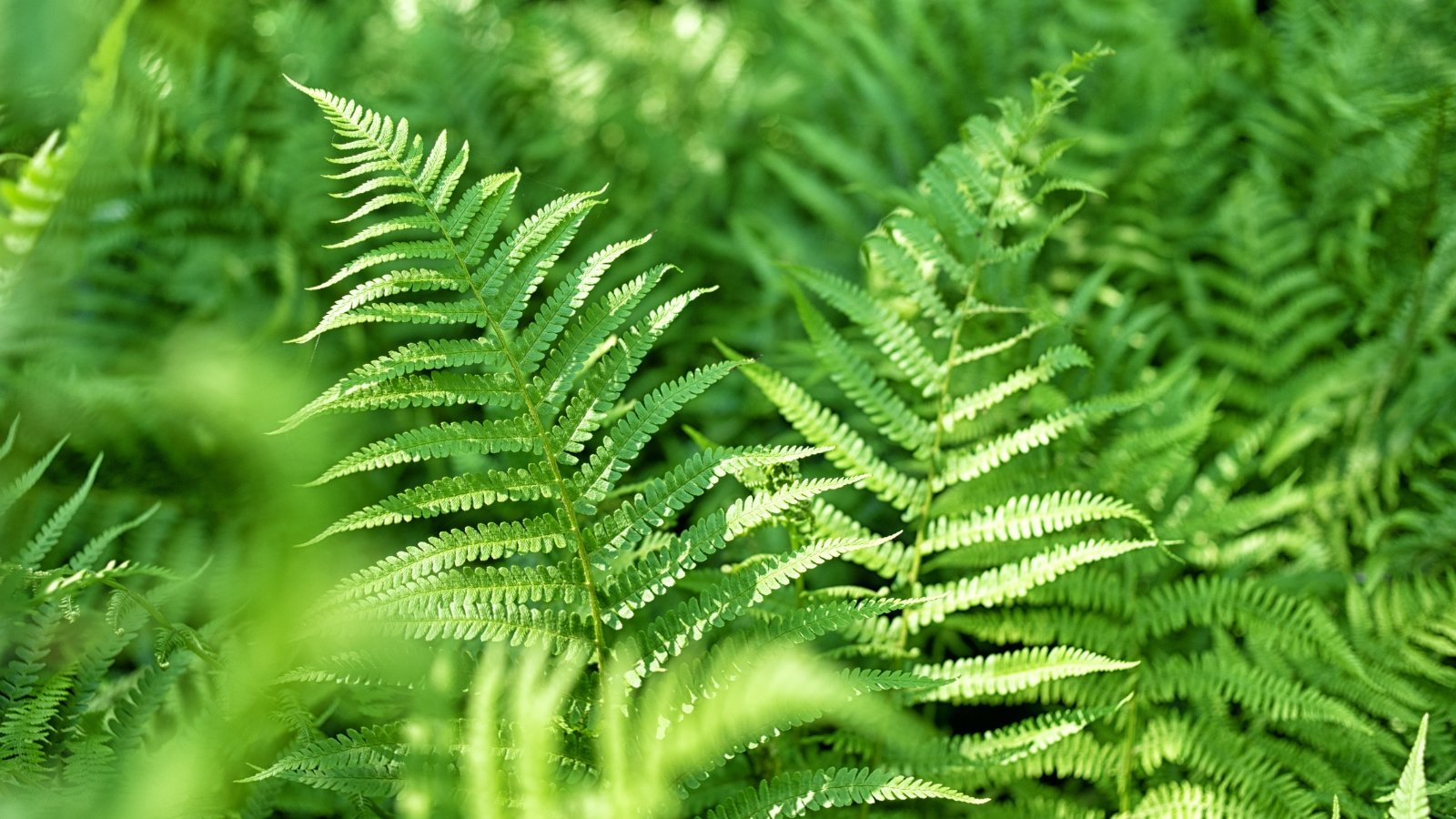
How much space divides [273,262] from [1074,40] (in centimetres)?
169

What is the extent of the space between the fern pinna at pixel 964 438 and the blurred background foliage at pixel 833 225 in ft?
0.43

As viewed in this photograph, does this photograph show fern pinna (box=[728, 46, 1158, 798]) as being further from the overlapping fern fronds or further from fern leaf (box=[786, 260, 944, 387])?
the overlapping fern fronds

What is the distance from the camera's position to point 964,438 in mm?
1362

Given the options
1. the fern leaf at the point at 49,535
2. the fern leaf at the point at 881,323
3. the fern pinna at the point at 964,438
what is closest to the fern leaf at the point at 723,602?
the fern pinna at the point at 964,438

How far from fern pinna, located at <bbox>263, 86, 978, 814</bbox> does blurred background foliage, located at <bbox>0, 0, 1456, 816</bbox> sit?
213mm

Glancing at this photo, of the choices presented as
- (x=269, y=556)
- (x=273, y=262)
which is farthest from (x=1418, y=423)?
(x=273, y=262)

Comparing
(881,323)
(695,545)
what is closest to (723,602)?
(695,545)

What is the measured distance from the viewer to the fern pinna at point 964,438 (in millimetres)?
1118

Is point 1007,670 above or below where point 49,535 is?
below

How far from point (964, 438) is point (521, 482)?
2.16ft

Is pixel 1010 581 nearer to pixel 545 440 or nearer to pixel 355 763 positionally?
pixel 545 440

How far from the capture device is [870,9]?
85.7 inches

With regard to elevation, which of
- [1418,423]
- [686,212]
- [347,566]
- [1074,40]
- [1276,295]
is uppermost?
[1074,40]

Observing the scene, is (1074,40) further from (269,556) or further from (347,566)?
(269,556)
